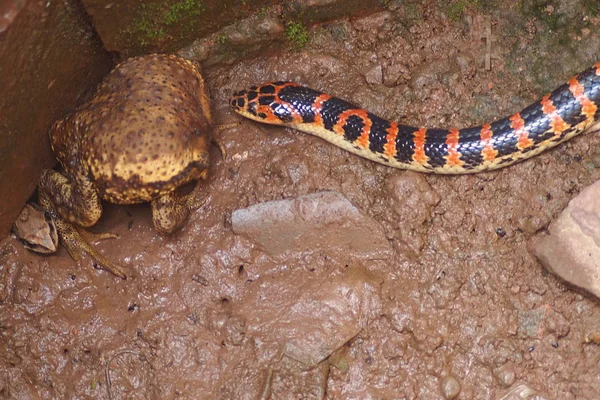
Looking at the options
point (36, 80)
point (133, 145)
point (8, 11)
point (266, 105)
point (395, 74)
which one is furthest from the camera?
point (395, 74)

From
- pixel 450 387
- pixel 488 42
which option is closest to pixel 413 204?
pixel 450 387

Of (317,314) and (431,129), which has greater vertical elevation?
(431,129)

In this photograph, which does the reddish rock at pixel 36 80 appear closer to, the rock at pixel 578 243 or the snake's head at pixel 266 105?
the snake's head at pixel 266 105

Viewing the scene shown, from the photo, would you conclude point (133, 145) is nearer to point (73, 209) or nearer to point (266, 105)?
point (73, 209)

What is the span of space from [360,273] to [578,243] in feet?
6.26

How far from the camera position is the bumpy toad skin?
5352mm

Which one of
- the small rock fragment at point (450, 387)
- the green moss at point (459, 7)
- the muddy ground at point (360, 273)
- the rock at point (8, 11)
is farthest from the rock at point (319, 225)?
the rock at point (8, 11)

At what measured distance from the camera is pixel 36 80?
5188 mm

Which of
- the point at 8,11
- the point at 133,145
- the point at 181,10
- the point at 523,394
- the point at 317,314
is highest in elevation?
the point at 8,11

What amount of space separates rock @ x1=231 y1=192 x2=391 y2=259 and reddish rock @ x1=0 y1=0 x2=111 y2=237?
6.34ft

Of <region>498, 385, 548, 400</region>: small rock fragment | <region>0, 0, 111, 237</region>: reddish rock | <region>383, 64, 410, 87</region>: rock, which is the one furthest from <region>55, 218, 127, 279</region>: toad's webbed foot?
<region>498, 385, 548, 400</region>: small rock fragment

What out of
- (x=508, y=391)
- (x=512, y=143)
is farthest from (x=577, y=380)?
(x=512, y=143)

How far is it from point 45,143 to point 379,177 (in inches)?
124

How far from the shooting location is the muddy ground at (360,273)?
5520 millimetres
